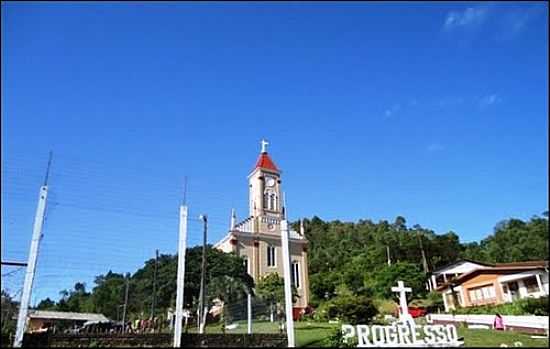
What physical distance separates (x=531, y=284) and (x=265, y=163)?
2475 centimetres

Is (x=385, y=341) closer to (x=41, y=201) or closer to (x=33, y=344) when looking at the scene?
(x=33, y=344)

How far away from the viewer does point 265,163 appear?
144ft

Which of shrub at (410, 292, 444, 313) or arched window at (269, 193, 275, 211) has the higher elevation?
arched window at (269, 193, 275, 211)

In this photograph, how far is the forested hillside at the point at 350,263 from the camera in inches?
889

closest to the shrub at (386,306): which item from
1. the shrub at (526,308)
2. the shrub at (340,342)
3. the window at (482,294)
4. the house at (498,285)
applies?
the house at (498,285)

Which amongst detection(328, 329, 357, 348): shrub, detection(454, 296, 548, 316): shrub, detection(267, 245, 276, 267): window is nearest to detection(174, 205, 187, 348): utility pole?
detection(328, 329, 357, 348): shrub

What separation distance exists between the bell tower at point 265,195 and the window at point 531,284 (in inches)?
789

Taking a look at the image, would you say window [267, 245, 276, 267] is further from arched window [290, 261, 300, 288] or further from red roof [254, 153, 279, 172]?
red roof [254, 153, 279, 172]

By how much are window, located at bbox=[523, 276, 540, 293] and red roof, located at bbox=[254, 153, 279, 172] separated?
23.4 meters

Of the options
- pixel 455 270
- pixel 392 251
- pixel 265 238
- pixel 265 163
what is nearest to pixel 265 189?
pixel 265 163

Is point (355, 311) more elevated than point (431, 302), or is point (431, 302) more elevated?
point (431, 302)

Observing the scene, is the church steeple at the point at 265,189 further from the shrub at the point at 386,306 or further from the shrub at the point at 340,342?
the shrub at the point at 340,342

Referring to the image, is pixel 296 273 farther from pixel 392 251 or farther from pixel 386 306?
pixel 392 251

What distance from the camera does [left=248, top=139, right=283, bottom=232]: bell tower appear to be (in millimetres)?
40125
